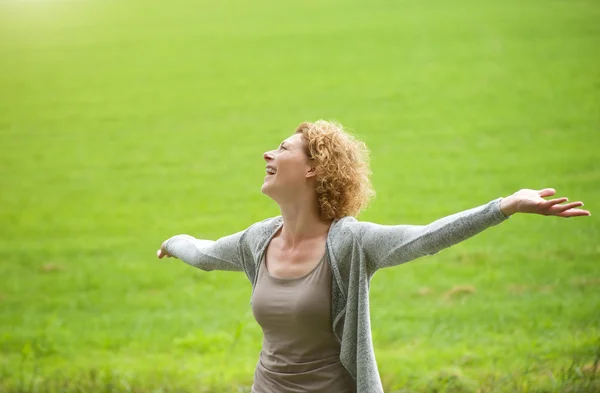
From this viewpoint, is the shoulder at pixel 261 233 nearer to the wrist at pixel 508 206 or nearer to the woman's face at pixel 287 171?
the woman's face at pixel 287 171

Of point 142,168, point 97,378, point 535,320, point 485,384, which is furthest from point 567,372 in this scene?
point 142,168

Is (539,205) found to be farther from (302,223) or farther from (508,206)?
(302,223)

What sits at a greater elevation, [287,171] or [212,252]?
[287,171]

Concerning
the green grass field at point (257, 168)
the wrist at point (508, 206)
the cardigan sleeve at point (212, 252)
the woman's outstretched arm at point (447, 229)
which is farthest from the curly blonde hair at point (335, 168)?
the green grass field at point (257, 168)

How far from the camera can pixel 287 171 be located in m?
2.19

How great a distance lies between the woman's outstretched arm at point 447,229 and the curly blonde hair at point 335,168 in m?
0.13

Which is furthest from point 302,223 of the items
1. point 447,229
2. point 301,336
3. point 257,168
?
point 257,168

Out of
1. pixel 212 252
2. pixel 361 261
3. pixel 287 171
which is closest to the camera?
pixel 361 261

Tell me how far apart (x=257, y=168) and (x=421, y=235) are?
4456mm

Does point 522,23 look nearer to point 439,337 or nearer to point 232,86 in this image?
point 232,86

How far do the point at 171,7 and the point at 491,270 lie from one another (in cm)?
402

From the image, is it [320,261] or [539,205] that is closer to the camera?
[539,205]

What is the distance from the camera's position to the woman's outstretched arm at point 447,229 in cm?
176

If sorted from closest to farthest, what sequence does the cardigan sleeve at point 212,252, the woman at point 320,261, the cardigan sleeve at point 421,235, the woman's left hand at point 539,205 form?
1. the woman's left hand at point 539,205
2. the cardigan sleeve at point 421,235
3. the woman at point 320,261
4. the cardigan sleeve at point 212,252
